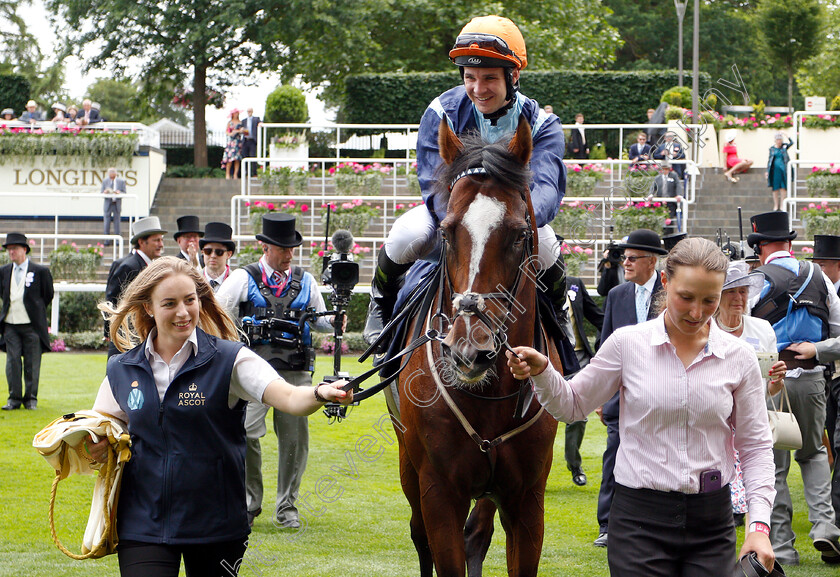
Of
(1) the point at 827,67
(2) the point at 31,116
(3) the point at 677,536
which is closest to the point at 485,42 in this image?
(3) the point at 677,536

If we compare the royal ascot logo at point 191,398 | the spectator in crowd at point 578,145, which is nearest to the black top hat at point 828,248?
the royal ascot logo at point 191,398

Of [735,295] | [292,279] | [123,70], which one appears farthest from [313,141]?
[735,295]

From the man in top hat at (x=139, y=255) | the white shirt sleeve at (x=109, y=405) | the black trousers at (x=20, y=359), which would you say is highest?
the man in top hat at (x=139, y=255)

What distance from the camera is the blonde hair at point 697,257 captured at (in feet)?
10.6

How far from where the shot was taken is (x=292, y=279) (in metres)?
7.24

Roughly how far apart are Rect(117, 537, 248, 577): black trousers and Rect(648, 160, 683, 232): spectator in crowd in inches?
581

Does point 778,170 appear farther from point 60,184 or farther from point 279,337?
point 60,184

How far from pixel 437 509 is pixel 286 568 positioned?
2.17 m

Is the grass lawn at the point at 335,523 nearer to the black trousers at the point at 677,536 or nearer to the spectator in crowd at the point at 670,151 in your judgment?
the black trousers at the point at 677,536

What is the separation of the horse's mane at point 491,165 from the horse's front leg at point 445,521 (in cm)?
115

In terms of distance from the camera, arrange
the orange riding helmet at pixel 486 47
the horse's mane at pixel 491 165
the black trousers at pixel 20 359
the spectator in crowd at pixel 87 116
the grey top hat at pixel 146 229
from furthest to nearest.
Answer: the spectator in crowd at pixel 87 116 < the black trousers at pixel 20 359 < the grey top hat at pixel 146 229 < the orange riding helmet at pixel 486 47 < the horse's mane at pixel 491 165

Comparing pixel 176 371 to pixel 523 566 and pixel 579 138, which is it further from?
pixel 579 138

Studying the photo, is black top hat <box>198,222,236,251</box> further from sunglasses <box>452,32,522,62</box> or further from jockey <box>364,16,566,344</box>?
sunglasses <box>452,32,522,62</box>

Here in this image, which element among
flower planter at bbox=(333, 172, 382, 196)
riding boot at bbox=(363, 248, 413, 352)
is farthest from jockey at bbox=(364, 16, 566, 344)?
flower planter at bbox=(333, 172, 382, 196)
